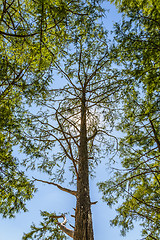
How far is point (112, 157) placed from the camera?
16.6ft

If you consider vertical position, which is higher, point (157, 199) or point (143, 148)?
point (143, 148)

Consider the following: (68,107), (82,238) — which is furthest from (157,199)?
(68,107)

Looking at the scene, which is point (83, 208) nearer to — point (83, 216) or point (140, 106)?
point (83, 216)

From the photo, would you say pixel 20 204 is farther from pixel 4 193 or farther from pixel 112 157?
pixel 112 157

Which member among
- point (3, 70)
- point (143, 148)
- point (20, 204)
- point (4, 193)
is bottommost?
point (20, 204)

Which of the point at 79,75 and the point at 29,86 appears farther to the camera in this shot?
the point at 79,75

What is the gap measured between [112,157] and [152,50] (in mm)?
3396

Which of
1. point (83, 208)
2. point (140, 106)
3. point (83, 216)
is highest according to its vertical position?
point (140, 106)

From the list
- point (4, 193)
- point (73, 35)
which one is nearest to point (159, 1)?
point (73, 35)

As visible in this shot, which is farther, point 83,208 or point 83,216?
point 83,208

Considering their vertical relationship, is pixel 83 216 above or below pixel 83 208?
below

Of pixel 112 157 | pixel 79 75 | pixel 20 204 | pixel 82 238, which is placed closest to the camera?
pixel 82 238

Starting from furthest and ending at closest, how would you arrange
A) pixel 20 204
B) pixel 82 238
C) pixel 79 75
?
pixel 79 75 → pixel 20 204 → pixel 82 238

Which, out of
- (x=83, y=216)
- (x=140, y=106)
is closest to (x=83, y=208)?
(x=83, y=216)
